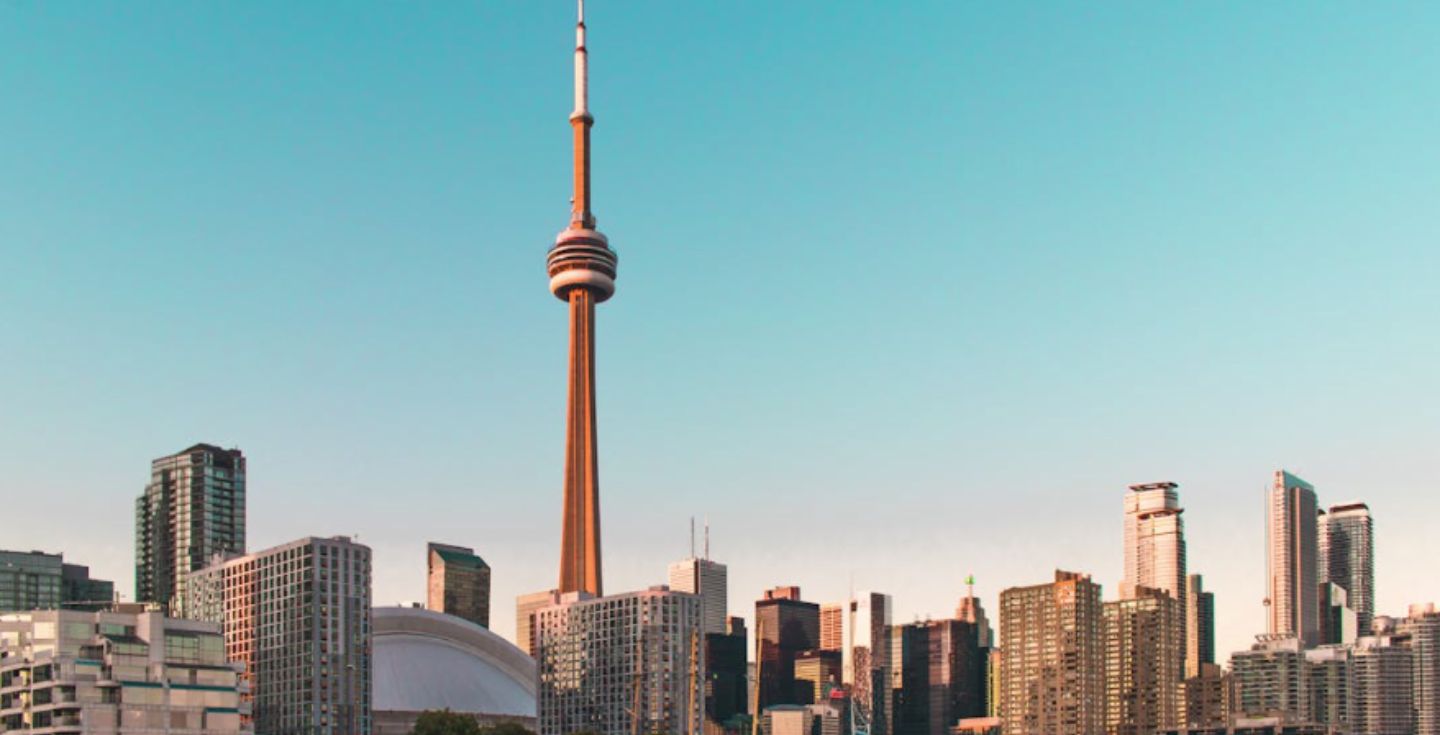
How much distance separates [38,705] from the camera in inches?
6038

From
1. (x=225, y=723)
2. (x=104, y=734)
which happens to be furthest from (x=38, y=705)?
(x=225, y=723)

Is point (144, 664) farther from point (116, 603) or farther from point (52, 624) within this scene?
point (116, 603)

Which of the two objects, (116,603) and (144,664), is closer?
(144,664)

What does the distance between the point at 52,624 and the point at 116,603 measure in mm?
21464

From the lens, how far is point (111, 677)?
510ft

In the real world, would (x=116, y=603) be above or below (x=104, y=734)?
above

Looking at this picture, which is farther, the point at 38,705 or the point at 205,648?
the point at 205,648

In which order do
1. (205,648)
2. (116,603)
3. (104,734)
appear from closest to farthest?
(104,734) → (205,648) → (116,603)

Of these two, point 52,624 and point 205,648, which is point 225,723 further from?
point 52,624

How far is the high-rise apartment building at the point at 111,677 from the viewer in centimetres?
15275

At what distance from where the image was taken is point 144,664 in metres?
158

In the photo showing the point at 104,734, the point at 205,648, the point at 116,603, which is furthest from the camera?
the point at 116,603

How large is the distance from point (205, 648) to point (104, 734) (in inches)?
560

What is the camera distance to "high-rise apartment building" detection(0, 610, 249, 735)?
152750 mm
